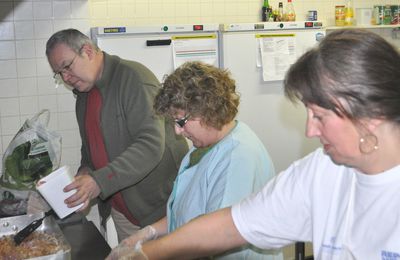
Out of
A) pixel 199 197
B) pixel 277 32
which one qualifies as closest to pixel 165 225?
pixel 199 197

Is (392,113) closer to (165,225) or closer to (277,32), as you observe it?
(165,225)

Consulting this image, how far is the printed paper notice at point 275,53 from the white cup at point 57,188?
70.2 inches

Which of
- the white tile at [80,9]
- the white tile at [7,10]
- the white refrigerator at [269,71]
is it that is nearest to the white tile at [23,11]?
the white tile at [7,10]

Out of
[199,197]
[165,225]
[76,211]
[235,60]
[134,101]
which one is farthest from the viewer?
[235,60]

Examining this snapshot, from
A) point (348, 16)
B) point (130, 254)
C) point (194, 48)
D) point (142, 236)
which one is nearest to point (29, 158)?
point (142, 236)

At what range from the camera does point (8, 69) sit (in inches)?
117

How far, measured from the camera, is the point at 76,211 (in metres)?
1.99

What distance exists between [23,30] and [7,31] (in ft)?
0.30

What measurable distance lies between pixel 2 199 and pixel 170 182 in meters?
0.77

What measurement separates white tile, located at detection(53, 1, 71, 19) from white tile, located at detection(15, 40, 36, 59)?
0.22 m

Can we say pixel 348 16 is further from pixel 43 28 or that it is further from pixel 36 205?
pixel 36 205

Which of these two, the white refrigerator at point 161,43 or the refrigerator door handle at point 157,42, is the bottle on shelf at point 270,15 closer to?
the white refrigerator at point 161,43

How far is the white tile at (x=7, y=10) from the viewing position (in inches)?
115

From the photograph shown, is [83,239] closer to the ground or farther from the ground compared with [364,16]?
closer to the ground
